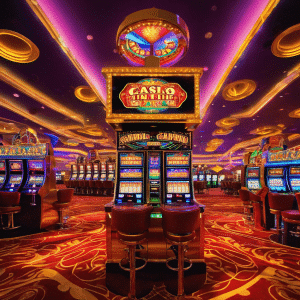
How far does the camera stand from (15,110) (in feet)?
25.7

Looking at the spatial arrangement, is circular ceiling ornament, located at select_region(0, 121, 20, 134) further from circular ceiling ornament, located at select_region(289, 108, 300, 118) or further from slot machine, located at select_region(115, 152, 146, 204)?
circular ceiling ornament, located at select_region(289, 108, 300, 118)

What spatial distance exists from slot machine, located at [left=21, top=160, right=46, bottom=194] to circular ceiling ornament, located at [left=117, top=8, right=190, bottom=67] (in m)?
3.39

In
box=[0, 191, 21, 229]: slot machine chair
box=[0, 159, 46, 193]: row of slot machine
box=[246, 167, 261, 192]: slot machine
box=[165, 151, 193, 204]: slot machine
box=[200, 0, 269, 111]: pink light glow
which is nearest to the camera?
box=[165, 151, 193, 204]: slot machine

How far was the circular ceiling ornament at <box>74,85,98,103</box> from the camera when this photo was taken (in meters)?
6.45

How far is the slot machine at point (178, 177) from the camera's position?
2918 millimetres

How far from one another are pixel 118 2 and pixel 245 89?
5.14 meters

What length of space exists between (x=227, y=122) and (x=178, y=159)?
27.2 feet

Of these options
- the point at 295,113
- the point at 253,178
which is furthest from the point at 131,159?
the point at 295,113

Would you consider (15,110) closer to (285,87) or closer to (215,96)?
(215,96)

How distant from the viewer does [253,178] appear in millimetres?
6000

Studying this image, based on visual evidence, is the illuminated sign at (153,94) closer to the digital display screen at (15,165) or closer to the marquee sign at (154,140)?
the marquee sign at (154,140)

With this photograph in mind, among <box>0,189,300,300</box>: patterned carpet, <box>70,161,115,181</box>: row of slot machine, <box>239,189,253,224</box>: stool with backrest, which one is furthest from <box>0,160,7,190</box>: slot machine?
<box>70,161,115,181</box>: row of slot machine

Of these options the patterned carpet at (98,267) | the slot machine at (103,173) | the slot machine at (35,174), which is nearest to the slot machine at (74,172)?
the slot machine at (103,173)

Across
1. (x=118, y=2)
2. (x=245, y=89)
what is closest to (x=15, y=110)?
(x=118, y=2)
